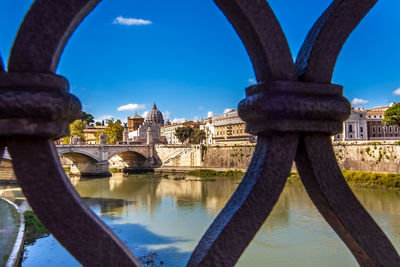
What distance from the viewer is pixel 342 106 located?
35.2 inches

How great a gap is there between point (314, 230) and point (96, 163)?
2217 centimetres

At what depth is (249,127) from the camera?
3.02 feet

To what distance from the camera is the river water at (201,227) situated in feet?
24.7

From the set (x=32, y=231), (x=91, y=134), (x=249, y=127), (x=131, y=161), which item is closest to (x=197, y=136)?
(x=131, y=161)

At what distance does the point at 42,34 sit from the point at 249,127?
511mm

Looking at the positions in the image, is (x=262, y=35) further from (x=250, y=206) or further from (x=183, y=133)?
(x=183, y=133)

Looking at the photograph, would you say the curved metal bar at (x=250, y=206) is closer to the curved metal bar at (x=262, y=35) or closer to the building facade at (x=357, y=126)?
the curved metal bar at (x=262, y=35)

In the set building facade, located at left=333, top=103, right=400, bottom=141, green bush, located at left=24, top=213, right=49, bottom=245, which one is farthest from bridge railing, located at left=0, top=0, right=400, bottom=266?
building facade, located at left=333, top=103, right=400, bottom=141

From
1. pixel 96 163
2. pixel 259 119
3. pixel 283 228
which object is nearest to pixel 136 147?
pixel 96 163

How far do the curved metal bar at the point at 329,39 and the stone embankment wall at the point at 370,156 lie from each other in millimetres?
19933

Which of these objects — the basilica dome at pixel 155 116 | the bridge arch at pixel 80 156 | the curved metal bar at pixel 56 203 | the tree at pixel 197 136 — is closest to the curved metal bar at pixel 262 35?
the curved metal bar at pixel 56 203

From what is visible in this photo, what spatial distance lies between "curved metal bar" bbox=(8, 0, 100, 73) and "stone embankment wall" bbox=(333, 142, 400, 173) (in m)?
20.4

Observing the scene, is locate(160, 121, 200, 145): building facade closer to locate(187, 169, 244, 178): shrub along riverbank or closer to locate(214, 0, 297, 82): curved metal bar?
locate(187, 169, 244, 178): shrub along riverbank

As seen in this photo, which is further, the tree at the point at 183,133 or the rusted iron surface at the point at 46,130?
the tree at the point at 183,133
